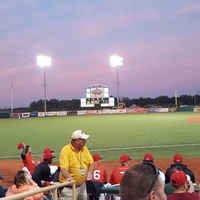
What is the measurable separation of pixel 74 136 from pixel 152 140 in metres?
14.3

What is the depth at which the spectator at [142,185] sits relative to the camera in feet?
5.81

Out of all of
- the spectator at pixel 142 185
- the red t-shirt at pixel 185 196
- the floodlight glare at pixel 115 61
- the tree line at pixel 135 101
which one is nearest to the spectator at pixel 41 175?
the red t-shirt at pixel 185 196

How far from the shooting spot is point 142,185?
1.77 meters

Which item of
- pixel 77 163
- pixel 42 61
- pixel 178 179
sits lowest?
pixel 178 179

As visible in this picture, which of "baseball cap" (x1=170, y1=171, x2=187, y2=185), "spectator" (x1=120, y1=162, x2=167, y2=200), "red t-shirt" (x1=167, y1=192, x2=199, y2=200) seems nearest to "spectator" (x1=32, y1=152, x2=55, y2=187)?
"baseball cap" (x1=170, y1=171, x2=187, y2=185)

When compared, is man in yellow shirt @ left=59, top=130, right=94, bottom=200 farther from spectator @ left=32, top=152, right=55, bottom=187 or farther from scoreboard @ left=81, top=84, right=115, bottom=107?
scoreboard @ left=81, top=84, right=115, bottom=107

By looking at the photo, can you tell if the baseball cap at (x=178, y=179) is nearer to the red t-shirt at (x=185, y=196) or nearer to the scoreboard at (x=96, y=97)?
the red t-shirt at (x=185, y=196)

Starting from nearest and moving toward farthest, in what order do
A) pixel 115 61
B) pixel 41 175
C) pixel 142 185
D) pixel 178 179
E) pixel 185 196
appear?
pixel 142 185 → pixel 185 196 → pixel 178 179 → pixel 41 175 → pixel 115 61

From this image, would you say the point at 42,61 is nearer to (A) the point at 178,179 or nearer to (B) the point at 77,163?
(B) the point at 77,163

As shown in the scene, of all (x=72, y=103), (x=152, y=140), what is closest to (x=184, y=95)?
(x=72, y=103)

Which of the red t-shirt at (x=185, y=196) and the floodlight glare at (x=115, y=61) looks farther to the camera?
the floodlight glare at (x=115, y=61)

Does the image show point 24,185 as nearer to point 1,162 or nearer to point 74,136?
point 74,136

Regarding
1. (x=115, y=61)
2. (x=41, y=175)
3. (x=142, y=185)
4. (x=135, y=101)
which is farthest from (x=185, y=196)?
(x=135, y=101)

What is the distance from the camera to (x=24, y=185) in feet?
17.1
